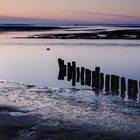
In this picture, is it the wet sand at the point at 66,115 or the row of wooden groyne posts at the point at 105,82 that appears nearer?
the wet sand at the point at 66,115

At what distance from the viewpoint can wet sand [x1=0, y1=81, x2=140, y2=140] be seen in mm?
8352

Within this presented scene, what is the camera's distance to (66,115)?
10516mm

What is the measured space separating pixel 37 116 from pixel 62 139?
2557mm

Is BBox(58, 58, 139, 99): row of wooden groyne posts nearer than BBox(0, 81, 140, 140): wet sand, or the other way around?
BBox(0, 81, 140, 140): wet sand

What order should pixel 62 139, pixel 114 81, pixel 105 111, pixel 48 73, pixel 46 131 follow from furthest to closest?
pixel 48 73 < pixel 114 81 < pixel 105 111 < pixel 46 131 < pixel 62 139

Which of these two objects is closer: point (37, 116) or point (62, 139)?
point (62, 139)

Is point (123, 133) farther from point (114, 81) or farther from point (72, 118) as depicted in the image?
point (114, 81)

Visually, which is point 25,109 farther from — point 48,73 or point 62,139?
point 48,73

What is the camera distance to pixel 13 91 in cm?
1480

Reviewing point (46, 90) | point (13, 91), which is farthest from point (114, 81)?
point (13, 91)

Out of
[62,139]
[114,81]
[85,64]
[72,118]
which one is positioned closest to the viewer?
[62,139]

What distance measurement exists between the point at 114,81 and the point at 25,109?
582 cm

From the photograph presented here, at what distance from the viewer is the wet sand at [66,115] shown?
835 cm

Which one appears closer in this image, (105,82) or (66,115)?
(66,115)
